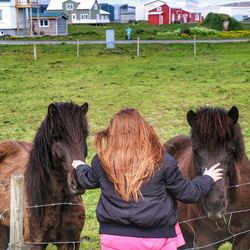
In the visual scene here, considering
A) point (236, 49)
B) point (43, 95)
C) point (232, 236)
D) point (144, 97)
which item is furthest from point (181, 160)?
point (236, 49)

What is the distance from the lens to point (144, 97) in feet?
53.5

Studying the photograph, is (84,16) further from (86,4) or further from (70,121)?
(70,121)

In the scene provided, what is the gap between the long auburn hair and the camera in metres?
3.24

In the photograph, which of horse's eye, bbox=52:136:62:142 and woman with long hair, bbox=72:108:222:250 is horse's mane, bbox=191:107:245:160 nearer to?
woman with long hair, bbox=72:108:222:250

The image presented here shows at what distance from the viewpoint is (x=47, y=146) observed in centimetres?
438

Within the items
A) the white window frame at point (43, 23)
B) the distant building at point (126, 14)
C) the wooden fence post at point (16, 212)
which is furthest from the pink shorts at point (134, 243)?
the distant building at point (126, 14)

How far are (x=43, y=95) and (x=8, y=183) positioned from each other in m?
12.2

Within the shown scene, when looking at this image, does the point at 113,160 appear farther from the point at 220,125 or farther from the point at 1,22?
the point at 1,22

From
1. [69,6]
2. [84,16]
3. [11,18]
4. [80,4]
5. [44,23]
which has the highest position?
[80,4]

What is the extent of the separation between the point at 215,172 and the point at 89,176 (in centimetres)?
88

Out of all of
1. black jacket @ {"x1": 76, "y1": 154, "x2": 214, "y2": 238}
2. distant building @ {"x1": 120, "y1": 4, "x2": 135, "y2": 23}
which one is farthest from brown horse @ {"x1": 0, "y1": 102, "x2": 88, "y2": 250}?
distant building @ {"x1": 120, "y1": 4, "x2": 135, "y2": 23}

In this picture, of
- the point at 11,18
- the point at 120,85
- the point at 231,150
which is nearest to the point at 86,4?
the point at 11,18

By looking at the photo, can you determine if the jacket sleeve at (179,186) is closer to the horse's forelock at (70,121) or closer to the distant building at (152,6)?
the horse's forelock at (70,121)

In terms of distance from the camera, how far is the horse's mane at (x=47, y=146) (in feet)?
13.9
